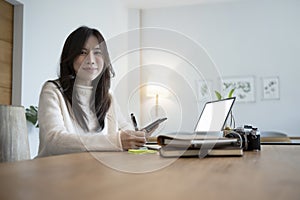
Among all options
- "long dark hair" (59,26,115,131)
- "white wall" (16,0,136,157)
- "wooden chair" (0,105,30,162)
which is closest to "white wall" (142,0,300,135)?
"white wall" (16,0,136,157)

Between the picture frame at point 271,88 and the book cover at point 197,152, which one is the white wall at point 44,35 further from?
the picture frame at point 271,88

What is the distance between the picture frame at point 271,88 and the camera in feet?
14.2

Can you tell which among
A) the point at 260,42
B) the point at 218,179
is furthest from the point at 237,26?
the point at 218,179

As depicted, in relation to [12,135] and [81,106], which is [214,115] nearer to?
[81,106]

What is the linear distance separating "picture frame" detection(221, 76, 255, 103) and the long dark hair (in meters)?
3.30

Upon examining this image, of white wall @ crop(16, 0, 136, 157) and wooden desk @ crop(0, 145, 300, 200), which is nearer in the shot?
wooden desk @ crop(0, 145, 300, 200)

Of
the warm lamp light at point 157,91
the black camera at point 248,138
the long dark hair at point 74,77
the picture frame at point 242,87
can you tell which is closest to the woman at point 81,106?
the long dark hair at point 74,77

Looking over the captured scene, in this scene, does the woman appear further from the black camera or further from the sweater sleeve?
the black camera

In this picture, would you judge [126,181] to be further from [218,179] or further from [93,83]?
[93,83]

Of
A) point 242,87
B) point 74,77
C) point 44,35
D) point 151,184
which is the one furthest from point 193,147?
point 242,87

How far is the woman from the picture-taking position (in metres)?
1.09

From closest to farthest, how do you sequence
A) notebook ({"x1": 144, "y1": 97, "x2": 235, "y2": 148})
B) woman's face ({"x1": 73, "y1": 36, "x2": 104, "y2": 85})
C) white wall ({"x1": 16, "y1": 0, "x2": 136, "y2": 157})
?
1. notebook ({"x1": 144, "y1": 97, "x2": 235, "y2": 148})
2. woman's face ({"x1": 73, "y1": 36, "x2": 104, "y2": 85})
3. white wall ({"x1": 16, "y1": 0, "x2": 136, "y2": 157})

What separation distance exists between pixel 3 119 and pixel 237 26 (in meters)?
4.07

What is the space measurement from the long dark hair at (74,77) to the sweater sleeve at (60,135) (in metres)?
0.06
